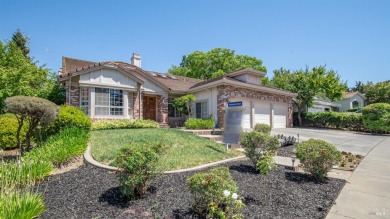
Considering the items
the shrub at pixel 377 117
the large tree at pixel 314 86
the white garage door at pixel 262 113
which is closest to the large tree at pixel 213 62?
the large tree at pixel 314 86

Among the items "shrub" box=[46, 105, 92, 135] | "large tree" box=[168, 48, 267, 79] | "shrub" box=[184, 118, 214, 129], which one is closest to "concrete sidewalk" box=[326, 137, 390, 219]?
"shrub" box=[46, 105, 92, 135]

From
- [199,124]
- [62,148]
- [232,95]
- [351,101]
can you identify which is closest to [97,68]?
[199,124]

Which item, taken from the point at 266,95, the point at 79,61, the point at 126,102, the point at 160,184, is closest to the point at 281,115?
the point at 266,95

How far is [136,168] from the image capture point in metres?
3.76

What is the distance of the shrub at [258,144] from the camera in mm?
5699

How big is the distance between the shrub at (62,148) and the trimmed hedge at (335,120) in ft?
72.6

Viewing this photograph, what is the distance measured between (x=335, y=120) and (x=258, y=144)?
19.2m

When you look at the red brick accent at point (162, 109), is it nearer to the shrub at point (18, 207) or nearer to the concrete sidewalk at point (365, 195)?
the concrete sidewalk at point (365, 195)

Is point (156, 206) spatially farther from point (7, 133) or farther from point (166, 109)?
point (166, 109)

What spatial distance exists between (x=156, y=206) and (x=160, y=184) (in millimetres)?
929

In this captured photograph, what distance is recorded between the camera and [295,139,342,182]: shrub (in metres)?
5.08

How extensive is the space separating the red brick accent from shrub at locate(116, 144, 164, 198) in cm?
1272

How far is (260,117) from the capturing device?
17578mm

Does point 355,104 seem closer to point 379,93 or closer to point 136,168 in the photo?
point 379,93
